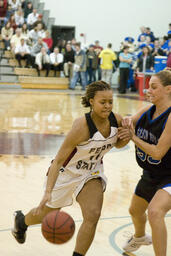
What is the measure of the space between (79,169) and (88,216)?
0.42 metres

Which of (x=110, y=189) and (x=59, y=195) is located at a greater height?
(x=59, y=195)

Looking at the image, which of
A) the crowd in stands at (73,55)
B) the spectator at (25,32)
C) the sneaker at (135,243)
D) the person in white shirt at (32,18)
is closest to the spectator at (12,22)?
the crowd in stands at (73,55)

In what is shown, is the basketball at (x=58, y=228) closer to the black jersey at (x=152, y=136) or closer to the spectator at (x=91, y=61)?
the black jersey at (x=152, y=136)

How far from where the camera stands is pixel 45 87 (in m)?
20.3

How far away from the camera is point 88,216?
344 centimetres

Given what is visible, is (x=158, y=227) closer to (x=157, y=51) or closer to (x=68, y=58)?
(x=157, y=51)

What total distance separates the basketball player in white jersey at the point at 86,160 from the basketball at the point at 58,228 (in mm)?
178

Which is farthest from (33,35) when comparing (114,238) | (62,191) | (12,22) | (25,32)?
(62,191)

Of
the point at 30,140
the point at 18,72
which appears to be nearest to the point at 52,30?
the point at 18,72

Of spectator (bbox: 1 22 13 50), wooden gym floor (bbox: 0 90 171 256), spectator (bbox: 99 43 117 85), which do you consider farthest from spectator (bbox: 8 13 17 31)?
wooden gym floor (bbox: 0 90 171 256)

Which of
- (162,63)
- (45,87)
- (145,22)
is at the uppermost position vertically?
(145,22)

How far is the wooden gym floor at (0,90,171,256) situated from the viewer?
13.6 ft

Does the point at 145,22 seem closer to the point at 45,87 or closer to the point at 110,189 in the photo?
the point at 45,87

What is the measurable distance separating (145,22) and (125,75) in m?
9.01
